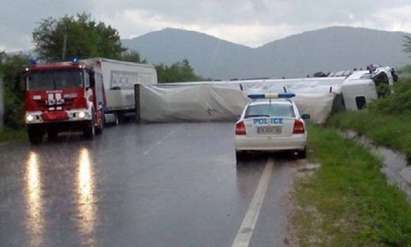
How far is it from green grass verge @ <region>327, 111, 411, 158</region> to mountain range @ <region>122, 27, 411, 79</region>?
95.9 m

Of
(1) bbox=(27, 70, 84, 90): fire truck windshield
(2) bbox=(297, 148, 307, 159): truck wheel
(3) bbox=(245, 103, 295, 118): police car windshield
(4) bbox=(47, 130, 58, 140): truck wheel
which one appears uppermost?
(1) bbox=(27, 70, 84, 90): fire truck windshield

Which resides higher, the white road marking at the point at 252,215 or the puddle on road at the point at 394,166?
the white road marking at the point at 252,215

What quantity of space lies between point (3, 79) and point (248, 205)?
986 inches

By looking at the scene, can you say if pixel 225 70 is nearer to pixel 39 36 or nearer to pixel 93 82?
pixel 39 36

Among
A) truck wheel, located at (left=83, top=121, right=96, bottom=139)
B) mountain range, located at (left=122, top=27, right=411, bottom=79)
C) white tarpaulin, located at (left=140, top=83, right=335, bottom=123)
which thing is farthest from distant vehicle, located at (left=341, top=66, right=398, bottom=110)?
mountain range, located at (left=122, top=27, right=411, bottom=79)

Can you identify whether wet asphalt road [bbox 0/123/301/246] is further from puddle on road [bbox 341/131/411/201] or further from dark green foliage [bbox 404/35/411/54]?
dark green foliage [bbox 404/35/411/54]

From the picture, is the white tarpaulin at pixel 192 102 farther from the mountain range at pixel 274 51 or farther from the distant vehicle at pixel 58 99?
the mountain range at pixel 274 51

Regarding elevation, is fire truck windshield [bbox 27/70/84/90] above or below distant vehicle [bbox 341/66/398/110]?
above

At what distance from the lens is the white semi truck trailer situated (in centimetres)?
3772

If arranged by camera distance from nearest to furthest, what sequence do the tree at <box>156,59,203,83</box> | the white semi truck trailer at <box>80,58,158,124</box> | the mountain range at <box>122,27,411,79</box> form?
the white semi truck trailer at <box>80,58,158,124</box>, the tree at <box>156,59,203,83</box>, the mountain range at <box>122,27,411,79</box>

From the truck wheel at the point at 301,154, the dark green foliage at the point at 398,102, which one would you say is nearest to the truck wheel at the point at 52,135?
the dark green foliage at the point at 398,102

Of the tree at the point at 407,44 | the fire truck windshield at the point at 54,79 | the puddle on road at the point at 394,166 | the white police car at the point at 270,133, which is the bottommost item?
the puddle on road at the point at 394,166

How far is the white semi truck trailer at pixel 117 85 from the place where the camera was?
37.7 m

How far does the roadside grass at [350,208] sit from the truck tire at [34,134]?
13.8m
